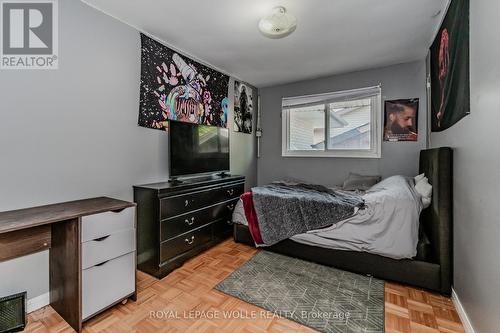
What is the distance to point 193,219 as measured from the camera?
258 cm

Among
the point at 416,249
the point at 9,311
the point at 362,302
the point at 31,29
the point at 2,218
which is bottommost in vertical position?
the point at 362,302

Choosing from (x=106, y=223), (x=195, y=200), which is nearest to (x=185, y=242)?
(x=195, y=200)

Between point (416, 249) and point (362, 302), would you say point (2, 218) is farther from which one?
point (416, 249)

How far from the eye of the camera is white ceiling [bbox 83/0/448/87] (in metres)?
2.01

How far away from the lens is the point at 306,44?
8.89 ft

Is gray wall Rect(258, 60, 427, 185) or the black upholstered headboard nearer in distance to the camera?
the black upholstered headboard

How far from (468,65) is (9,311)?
3.37 metres

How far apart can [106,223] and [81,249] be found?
0.21 m

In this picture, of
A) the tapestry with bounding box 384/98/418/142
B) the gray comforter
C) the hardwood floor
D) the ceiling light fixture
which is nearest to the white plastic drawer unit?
the hardwood floor

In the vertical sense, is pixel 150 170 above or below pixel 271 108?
below

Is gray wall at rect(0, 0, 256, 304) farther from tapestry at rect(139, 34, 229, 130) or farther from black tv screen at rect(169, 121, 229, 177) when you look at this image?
black tv screen at rect(169, 121, 229, 177)

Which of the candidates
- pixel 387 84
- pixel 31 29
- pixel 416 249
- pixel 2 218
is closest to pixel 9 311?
pixel 2 218

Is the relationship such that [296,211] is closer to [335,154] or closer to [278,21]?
[335,154]

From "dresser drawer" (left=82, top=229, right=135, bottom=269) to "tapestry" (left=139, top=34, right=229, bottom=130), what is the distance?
1.20 meters
